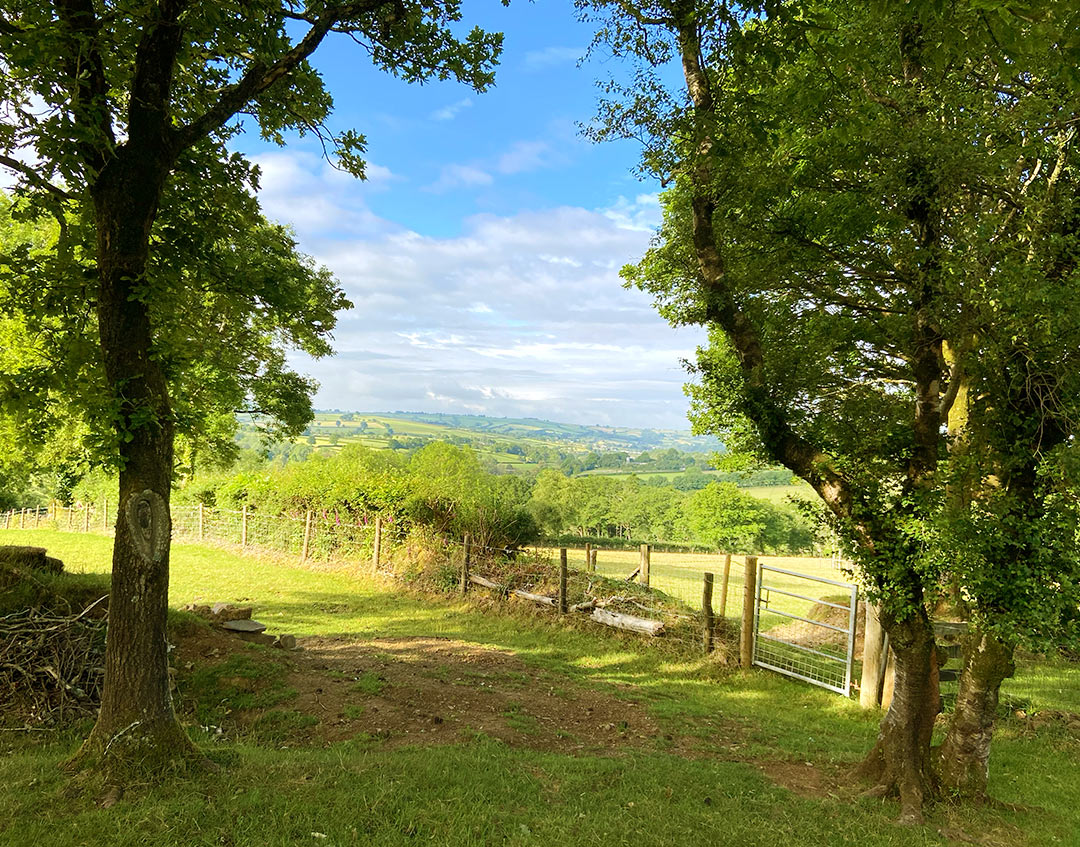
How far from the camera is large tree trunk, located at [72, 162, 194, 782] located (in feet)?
13.6

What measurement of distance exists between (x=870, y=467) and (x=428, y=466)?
19.5 meters

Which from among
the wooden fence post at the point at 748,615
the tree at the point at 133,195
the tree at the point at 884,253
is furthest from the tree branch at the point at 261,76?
the wooden fence post at the point at 748,615

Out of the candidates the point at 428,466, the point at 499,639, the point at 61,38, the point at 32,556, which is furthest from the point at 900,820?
the point at 428,466

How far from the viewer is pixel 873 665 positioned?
841 centimetres

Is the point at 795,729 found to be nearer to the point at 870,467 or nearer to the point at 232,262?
the point at 870,467

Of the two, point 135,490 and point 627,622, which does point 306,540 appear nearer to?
point 627,622

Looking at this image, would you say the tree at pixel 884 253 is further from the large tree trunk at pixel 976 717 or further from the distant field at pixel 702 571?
the distant field at pixel 702 571

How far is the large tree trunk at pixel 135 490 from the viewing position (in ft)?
13.6

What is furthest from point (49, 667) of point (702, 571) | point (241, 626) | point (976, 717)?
point (702, 571)

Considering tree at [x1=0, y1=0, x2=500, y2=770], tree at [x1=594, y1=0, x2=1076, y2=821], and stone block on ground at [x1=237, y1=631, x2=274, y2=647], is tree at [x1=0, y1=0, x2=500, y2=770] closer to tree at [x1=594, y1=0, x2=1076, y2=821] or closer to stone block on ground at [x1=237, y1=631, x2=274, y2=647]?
tree at [x1=594, y1=0, x2=1076, y2=821]

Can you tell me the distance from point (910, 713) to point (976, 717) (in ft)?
1.91

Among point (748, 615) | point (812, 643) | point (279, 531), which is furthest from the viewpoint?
point (279, 531)

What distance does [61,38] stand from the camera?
3.71 m

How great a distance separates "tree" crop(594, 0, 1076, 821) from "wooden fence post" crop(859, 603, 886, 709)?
2976mm
